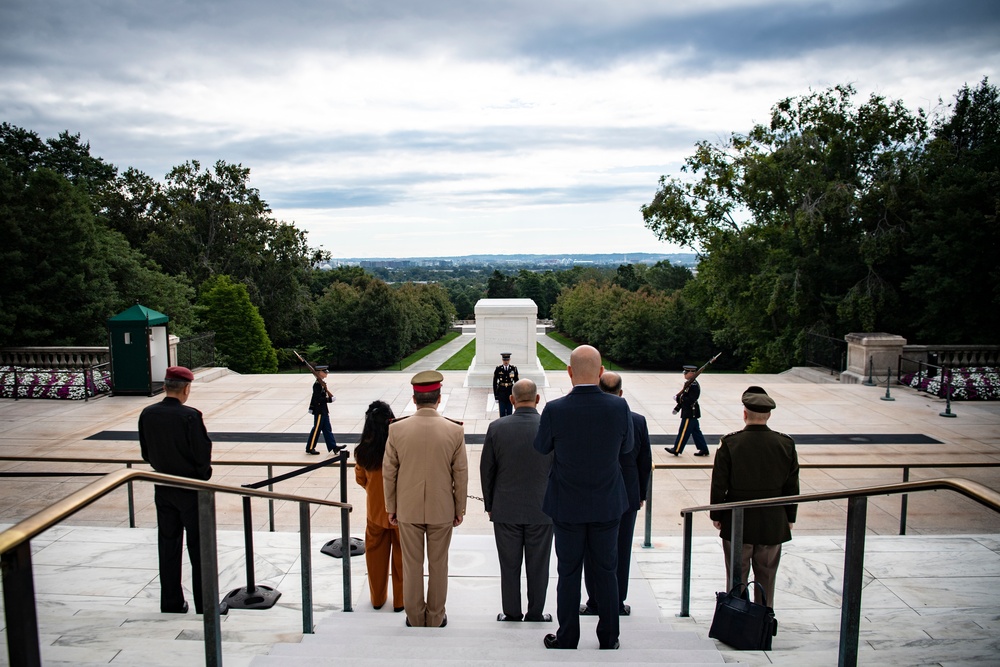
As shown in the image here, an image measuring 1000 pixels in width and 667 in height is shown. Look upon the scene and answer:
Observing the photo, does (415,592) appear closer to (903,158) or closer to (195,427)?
(195,427)

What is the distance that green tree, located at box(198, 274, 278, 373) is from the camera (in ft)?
113

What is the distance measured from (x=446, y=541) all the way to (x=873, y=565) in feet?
10.5

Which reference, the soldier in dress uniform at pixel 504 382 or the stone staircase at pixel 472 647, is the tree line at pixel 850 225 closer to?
the soldier in dress uniform at pixel 504 382

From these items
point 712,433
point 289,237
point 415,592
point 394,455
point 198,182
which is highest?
point 198,182

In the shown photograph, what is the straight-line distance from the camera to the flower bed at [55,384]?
15.1 meters

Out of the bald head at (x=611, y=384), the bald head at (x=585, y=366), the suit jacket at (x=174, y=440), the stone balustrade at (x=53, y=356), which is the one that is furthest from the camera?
the stone balustrade at (x=53, y=356)

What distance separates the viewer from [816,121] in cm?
2619

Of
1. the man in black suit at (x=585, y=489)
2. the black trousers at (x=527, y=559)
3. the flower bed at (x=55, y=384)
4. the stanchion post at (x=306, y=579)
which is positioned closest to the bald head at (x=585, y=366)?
the man in black suit at (x=585, y=489)

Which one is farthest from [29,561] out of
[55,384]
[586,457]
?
[55,384]

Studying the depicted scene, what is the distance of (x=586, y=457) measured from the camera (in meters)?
3.93

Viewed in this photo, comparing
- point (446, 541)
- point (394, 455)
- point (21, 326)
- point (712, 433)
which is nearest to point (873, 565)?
point (446, 541)

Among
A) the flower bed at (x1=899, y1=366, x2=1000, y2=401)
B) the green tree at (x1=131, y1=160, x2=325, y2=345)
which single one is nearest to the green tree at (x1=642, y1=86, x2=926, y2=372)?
the flower bed at (x1=899, y1=366, x2=1000, y2=401)

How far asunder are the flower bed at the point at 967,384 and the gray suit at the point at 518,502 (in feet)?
42.5

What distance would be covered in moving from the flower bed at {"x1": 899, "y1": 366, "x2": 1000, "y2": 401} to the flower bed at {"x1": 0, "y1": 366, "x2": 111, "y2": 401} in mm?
17568
